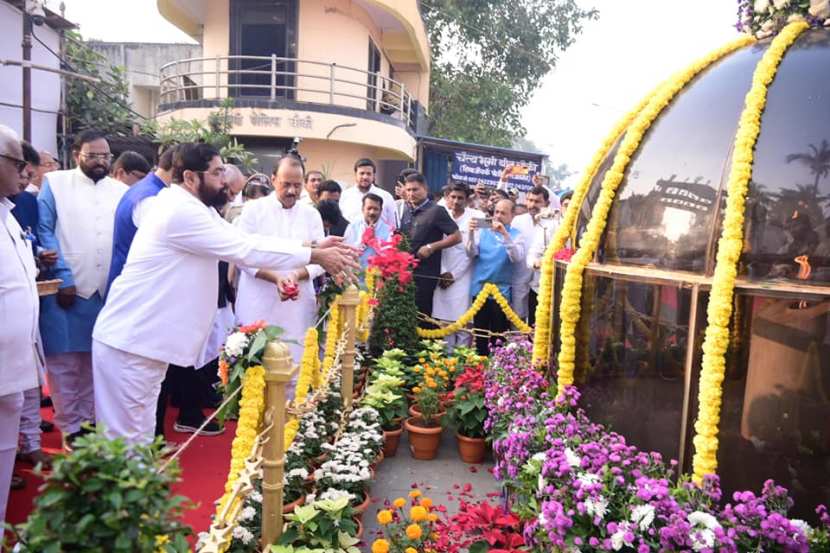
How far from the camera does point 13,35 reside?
11.4m

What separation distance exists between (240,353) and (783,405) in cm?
243

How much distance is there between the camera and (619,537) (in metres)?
2.34

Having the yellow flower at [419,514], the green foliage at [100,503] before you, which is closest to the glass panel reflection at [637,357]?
the yellow flower at [419,514]

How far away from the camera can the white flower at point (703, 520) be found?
7.53ft

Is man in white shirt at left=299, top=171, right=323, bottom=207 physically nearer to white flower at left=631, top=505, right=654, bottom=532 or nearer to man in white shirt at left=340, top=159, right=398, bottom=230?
man in white shirt at left=340, top=159, right=398, bottom=230

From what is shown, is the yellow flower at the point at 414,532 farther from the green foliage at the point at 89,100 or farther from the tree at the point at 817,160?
the green foliage at the point at 89,100

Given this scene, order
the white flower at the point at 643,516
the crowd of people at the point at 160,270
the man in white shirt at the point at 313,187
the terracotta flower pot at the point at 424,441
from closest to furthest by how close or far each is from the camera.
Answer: the white flower at the point at 643,516 < the crowd of people at the point at 160,270 < the terracotta flower pot at the point at 424,441 < the man in white shirt at the point at 313,187

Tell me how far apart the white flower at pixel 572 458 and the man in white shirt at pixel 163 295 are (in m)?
1.81

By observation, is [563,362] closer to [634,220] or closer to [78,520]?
[634,220]

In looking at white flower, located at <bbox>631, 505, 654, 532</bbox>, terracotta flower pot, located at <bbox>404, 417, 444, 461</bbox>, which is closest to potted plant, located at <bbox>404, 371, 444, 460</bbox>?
terracotta flower pot, located at <bbox>404, 417, 444, 461</bbox>

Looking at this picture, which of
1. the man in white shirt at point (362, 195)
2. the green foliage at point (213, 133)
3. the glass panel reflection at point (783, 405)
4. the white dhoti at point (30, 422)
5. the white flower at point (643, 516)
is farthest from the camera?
the green foliage at point (213, 133)

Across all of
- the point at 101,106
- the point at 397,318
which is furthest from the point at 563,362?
the point at 101,106

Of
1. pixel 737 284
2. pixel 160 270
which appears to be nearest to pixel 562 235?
pixel 737 284

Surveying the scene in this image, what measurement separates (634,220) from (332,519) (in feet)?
6.92
